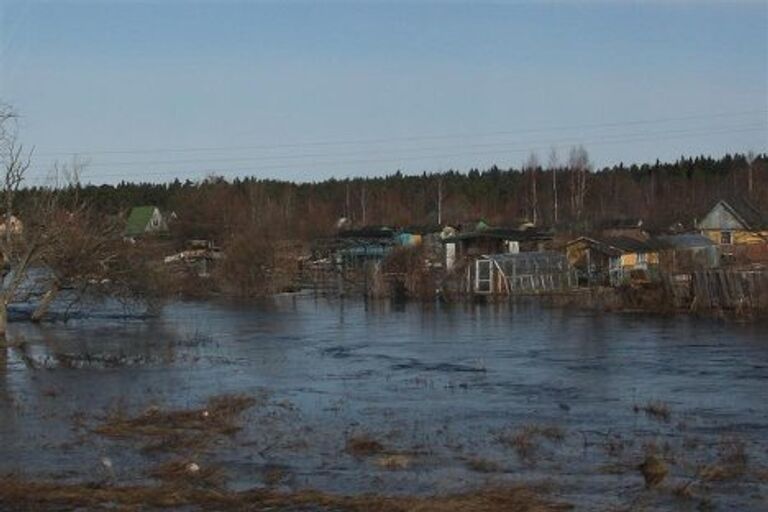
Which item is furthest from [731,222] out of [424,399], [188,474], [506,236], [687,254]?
[188,474]

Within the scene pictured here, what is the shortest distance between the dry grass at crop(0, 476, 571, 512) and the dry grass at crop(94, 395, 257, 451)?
3.06 meters

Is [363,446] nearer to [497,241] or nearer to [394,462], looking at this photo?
[394,462]

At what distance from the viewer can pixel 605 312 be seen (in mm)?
45156

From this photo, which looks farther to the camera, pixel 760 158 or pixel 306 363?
pixel 760 158

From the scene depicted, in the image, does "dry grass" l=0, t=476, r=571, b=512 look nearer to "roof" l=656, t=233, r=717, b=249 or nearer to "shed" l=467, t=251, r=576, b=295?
"shed" l=467, t=251, r=576, b=295

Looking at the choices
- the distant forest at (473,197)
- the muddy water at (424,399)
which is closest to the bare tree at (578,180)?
the distant forest at (473,197)

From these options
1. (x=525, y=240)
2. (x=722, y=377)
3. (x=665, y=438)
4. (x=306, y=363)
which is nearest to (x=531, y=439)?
(x=665, y=438)

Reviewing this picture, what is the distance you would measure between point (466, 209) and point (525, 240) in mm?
52418

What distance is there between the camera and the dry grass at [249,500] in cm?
1074

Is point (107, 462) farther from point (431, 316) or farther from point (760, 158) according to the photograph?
point (760, 158)

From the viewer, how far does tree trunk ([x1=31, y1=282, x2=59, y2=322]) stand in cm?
3859

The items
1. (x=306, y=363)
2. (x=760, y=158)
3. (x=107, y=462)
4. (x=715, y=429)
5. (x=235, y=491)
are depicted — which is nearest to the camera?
(x=235, y=491)

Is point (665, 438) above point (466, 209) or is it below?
below

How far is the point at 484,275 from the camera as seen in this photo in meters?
56.7
